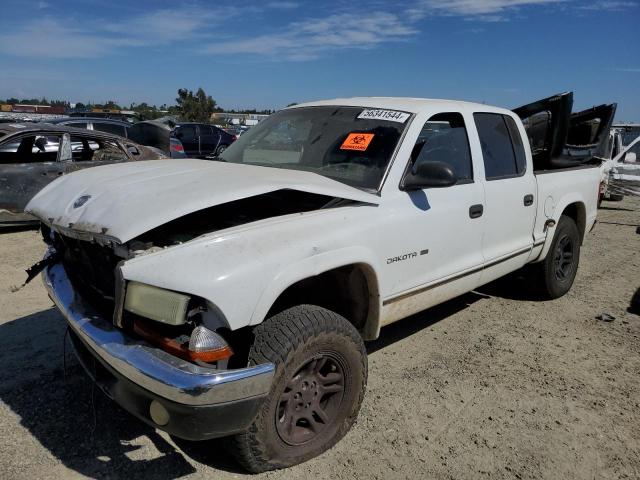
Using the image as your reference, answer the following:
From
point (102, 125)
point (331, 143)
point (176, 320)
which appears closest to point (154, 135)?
point (102, 125)

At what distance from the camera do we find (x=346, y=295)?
10.6 feet

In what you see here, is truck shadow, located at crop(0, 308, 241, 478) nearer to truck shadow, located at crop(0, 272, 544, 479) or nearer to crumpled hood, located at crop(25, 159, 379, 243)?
truck shadow, located at crop(0, 272, 544, 479)

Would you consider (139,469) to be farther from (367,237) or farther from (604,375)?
(604,375)

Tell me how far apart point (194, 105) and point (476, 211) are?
178ft

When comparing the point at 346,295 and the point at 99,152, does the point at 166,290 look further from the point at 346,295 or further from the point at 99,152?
the point at 99,152

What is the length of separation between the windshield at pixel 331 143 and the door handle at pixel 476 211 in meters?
0.81

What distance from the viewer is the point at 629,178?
12062 mm

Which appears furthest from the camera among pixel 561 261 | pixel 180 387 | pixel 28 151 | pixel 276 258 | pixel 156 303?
pixel 28 151

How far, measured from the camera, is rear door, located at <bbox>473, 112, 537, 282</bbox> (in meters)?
4.08

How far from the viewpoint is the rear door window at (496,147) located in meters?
4.19

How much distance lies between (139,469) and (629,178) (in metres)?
12.6

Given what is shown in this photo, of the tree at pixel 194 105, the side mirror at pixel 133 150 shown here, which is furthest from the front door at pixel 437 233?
the tree at pixel 194 105

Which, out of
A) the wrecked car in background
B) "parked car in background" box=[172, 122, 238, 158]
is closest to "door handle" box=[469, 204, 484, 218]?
the wrecked car in background

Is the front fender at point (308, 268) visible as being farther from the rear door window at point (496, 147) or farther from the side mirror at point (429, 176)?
the rear door window at point (496, 147)
